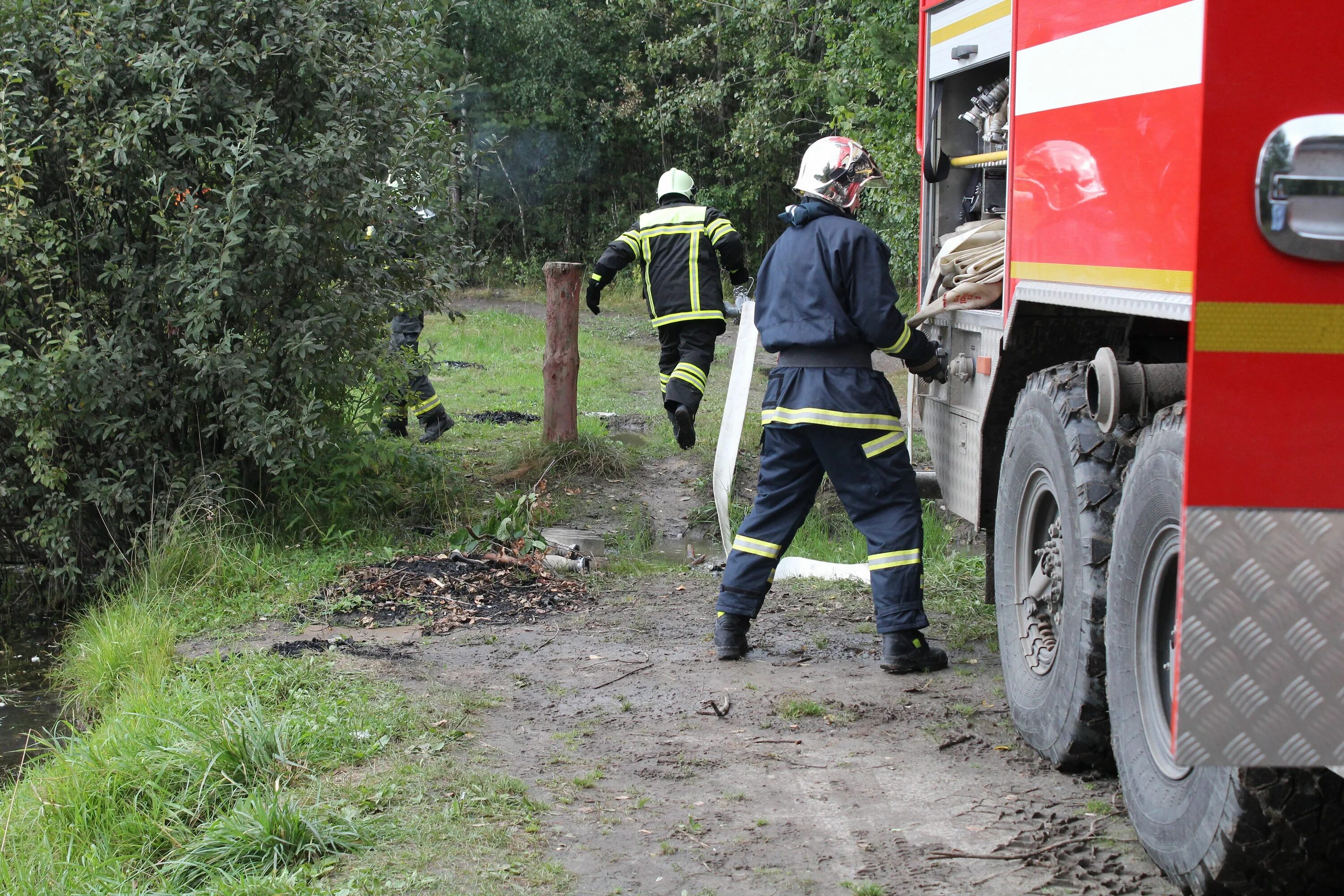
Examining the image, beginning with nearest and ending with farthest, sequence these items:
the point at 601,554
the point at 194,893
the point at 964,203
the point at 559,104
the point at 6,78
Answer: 1. the point at 194,893
2. the point at 964,203
3. the point at 6,78
4. the point at 601,554
5. the point at 559,104

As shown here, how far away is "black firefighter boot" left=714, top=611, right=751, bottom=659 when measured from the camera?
5051 mm

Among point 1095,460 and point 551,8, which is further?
point 551,8

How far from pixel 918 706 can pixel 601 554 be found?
10.0ft

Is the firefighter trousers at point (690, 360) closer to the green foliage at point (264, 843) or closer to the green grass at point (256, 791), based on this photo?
the green grass at point (256, 791)

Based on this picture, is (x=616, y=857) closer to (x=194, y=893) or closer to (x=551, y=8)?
(x=194, y=893)

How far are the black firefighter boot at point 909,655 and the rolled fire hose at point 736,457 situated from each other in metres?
1.40

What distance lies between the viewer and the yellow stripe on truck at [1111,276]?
2508mm

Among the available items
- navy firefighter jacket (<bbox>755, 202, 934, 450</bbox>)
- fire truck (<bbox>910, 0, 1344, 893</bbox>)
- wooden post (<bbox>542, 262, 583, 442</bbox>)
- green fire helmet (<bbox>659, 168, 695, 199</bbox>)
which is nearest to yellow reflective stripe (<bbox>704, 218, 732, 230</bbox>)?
green fire helmet (<bbox>659, 168, 695, 199</bbox>)

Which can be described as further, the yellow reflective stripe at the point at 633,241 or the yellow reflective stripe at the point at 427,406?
the yellow reflective stripe at the point at 427,406

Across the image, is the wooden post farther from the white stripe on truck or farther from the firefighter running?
the white stripe on truck

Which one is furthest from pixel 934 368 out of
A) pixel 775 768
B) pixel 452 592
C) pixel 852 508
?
pixel 452 592

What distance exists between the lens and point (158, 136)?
6543mm

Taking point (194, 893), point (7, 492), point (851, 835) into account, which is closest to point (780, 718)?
point (851, 835)

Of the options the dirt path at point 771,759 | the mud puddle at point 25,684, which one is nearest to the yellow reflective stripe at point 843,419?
the dirt path at point 771,759
